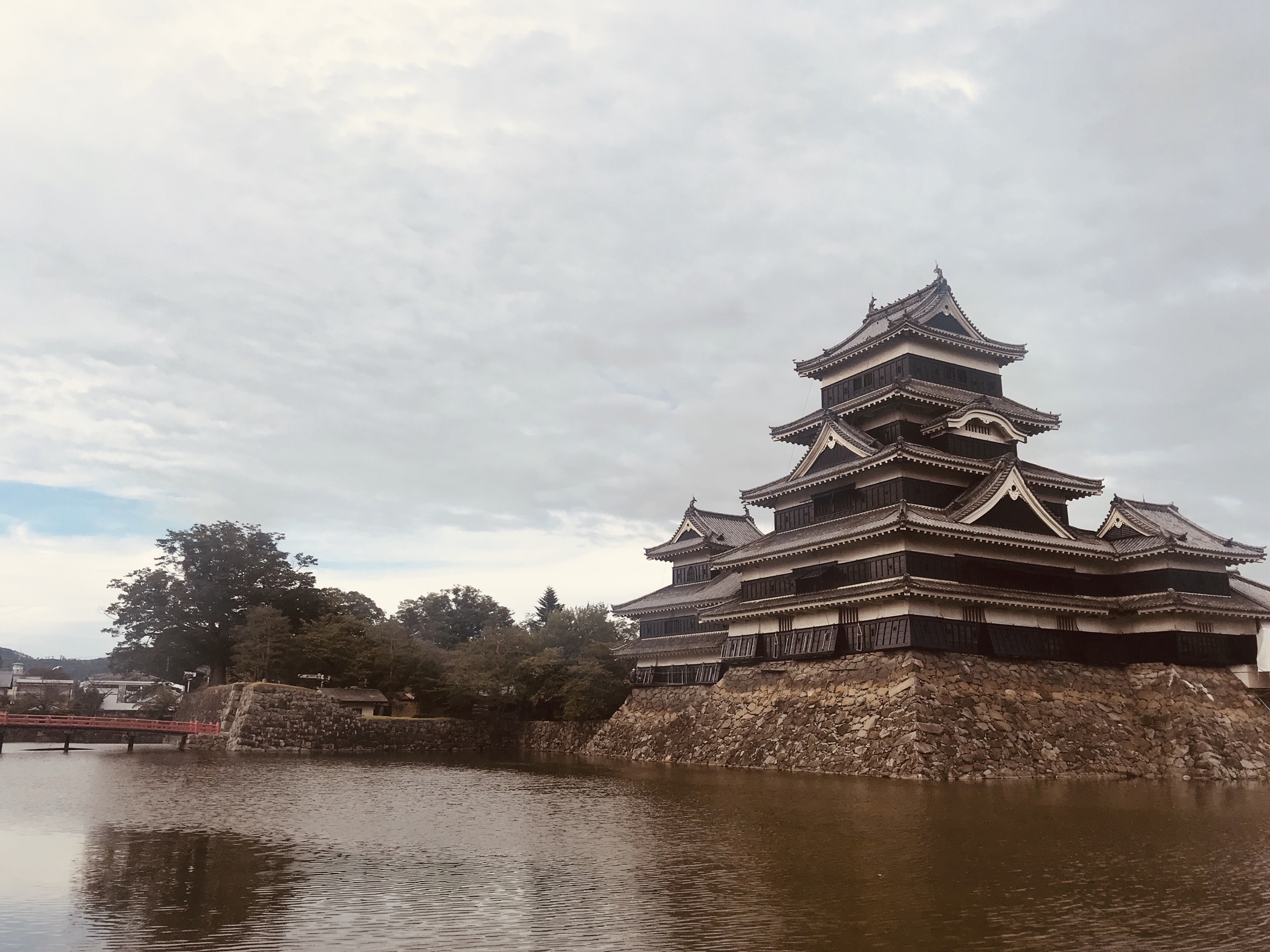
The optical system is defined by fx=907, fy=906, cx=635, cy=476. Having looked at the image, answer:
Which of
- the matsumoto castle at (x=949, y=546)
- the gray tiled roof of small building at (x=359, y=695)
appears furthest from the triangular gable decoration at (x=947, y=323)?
the gray tiled roof of small building at (x=359, y=695)

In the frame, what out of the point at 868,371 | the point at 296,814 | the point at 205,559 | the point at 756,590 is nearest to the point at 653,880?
the point at 296,814

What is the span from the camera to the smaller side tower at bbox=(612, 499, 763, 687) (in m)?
49.7

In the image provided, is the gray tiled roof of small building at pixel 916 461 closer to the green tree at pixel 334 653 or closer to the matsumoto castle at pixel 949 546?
the matsumoto castle at pixel 949 546

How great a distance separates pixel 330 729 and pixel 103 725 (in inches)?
496

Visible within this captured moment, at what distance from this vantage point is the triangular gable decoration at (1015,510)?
37469mm

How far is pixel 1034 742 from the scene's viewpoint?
3284cm

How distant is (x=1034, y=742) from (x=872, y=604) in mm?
7670

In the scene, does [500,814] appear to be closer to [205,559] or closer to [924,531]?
[924,531]

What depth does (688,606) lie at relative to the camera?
172 ft

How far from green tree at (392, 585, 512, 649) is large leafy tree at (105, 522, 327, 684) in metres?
14.6

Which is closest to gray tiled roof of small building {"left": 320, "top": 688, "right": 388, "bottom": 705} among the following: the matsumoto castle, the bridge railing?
the bridge railing

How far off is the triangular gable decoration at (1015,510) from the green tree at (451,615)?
53.1 meters

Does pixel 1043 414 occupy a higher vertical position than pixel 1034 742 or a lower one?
higher

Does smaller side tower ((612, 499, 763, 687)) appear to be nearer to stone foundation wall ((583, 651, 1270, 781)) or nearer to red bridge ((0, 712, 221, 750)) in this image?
stone foundation wall ((583, 651, 1270, 781))
